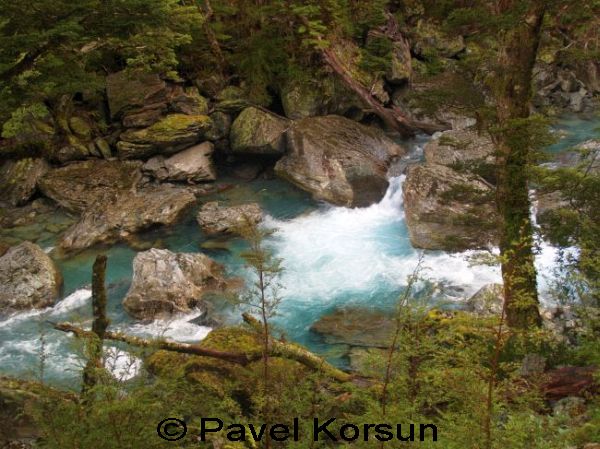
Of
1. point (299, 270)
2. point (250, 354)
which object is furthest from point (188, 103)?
point (250, 354)

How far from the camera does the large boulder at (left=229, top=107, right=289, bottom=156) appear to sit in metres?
16.0

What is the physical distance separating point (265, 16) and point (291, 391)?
14889mm

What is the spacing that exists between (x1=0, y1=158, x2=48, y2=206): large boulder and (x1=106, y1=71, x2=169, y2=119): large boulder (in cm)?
266

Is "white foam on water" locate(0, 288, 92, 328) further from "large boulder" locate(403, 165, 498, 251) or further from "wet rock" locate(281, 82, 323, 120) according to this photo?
"wet rock" locate(281, 82, 323, 120)

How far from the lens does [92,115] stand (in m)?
16.3

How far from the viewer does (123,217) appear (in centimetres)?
1366

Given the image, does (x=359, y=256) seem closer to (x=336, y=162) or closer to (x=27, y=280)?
(x=336, y=162)

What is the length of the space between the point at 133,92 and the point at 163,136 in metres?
1.93

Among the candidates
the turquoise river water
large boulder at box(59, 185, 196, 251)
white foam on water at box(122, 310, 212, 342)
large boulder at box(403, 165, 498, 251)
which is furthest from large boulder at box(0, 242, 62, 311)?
large boulder at box(403, 165, 498, 251)

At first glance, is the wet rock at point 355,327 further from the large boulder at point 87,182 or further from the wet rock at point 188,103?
the wet rock at point 188,103

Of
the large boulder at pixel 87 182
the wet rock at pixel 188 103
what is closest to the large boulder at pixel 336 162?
the wet rock at pixel 188 103

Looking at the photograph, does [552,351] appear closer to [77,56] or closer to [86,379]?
[86,379]

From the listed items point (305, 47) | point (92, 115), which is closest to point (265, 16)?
point (305, 47)

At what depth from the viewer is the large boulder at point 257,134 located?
15961mm
